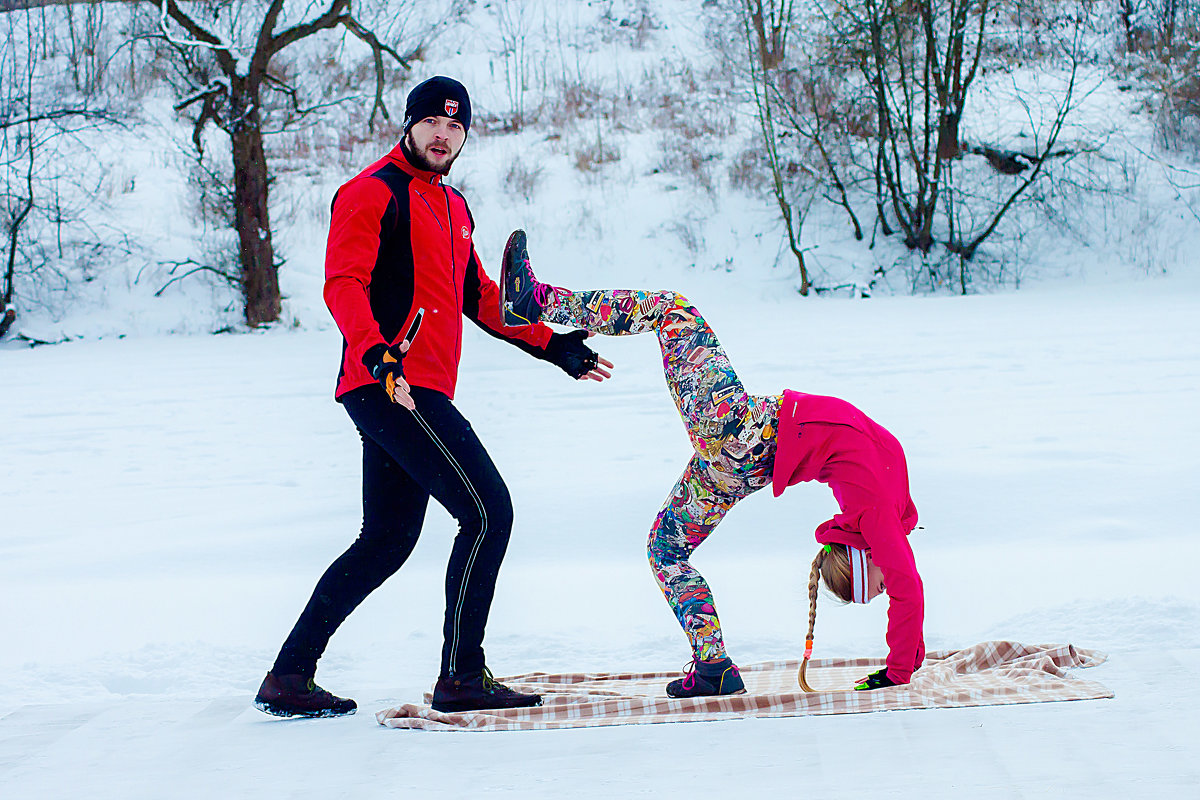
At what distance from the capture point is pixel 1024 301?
11.7 m

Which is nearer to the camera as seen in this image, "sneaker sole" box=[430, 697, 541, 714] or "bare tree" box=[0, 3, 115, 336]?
"sneaker sole" box=[430, 697, 541, 714]

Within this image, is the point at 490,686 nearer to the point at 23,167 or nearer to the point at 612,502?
the point at 612,502

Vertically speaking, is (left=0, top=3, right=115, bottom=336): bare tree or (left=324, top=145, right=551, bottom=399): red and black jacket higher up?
(left=0, top=3, right=115, bottom=336): bare tree

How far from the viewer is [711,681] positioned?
2.51 metres

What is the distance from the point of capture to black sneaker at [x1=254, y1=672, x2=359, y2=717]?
244 cm

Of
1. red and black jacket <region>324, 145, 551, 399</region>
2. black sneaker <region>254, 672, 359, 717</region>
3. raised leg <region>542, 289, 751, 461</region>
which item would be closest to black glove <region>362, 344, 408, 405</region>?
red and black jacket <region>324, 145, 551, 399</region>

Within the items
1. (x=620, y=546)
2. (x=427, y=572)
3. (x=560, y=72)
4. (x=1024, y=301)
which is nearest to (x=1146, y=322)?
(x=1024, y=301)

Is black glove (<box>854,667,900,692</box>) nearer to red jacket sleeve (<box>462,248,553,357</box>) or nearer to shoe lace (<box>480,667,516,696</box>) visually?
shoe lace (<box>480,667,516,696</box>)

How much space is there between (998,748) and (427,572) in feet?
7.65

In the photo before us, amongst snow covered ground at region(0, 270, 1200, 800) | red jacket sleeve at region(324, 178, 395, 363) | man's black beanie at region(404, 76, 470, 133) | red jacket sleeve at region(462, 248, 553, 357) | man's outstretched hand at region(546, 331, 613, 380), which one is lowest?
snow covered ground at region(0, 270, 1200, 800)

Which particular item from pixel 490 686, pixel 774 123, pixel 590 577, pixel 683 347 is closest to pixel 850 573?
pixel 683 347

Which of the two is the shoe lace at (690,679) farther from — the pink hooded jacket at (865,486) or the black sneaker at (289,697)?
the black sneaker at (289,697)

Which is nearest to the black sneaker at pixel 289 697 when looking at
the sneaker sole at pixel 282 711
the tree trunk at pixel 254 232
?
the sneaker sole at pixel 282 711

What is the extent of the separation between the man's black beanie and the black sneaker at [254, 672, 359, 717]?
49.7 inches
